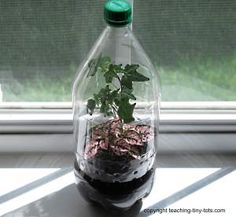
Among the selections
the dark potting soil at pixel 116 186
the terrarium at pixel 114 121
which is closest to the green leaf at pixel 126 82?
the terrarium at pixel 114 121

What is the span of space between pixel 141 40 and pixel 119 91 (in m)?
0.17

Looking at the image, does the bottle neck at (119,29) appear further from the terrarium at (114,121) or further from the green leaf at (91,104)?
the green leaf at (91,104)

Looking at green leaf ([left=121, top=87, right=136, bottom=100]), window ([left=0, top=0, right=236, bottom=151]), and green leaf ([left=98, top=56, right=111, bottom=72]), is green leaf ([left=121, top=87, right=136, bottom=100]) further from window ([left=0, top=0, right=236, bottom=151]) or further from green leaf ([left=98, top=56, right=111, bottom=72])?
window ([left=0, top=0, right=236, bottom=151])

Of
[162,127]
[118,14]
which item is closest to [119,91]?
[118,14]

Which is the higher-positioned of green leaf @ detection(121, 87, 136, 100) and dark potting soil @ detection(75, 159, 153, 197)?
green leaf @ detection(121, 87, 136, 100)

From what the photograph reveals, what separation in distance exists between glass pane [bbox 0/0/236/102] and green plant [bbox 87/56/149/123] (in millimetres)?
138

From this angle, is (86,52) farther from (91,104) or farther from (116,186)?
(116,186)

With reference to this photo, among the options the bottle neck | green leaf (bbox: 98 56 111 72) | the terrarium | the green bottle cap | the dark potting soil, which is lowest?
the dark potting soil

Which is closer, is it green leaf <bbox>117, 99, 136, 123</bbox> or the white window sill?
green leaf <bbox>117, 99, 136, 123</bbox>

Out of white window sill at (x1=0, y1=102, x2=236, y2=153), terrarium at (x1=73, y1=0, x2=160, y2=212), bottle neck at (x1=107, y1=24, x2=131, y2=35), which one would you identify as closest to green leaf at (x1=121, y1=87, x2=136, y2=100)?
terrarium at (x1=73, y1=0, x2=160, y2=212)

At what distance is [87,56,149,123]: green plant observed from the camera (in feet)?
2.87

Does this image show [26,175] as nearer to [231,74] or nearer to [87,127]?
[87,127]

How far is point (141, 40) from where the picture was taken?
102 centimetres

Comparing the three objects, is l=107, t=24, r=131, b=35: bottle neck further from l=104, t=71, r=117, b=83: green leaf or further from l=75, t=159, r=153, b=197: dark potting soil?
l=75, t=159, r=153, b=197: dark potting soil
